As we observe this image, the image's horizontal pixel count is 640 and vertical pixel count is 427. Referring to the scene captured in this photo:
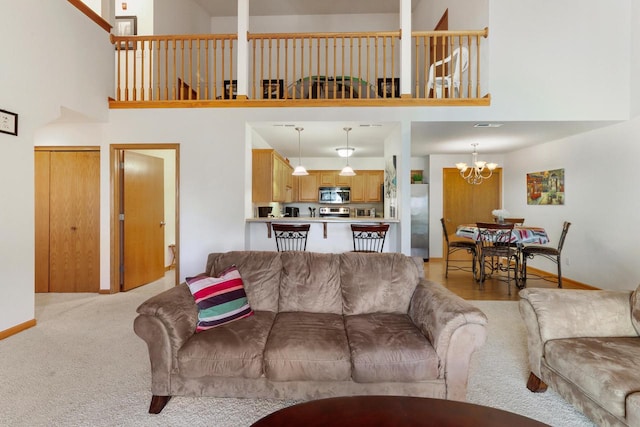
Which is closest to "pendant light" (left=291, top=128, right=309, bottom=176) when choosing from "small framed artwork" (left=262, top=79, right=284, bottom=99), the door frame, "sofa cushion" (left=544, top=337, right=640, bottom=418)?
"small framed artwork" (left=262, top=79, right=284, bottom=99)

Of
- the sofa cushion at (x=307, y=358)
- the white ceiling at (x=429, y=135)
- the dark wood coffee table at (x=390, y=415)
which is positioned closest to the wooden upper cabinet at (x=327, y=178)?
the white ceiling at (x=429, y=135)

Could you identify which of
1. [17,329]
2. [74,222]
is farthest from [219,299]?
[74,222]

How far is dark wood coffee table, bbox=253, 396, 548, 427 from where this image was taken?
3.51 feet

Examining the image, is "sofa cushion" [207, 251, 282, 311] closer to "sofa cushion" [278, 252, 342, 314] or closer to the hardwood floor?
"sofa cushion" [278, 252, 342, 314]

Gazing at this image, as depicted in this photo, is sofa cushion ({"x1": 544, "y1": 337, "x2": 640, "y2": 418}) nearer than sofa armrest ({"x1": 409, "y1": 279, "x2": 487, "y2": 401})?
Yes

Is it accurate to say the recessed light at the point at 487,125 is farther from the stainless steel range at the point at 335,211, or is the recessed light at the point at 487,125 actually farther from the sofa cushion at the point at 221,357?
the sofa cushion at the point at 221,357

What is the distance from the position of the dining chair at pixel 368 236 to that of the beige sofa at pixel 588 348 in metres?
2.07

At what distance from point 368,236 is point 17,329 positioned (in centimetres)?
379

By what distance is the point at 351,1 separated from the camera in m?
6.61

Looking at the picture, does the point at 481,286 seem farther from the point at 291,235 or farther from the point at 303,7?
the point at 303,7

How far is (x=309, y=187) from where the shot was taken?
25.2 ft

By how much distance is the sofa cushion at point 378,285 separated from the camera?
87.4 inches

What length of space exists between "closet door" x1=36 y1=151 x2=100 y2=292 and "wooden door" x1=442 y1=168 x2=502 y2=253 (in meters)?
6.43

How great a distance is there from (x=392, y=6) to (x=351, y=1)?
0.92m
